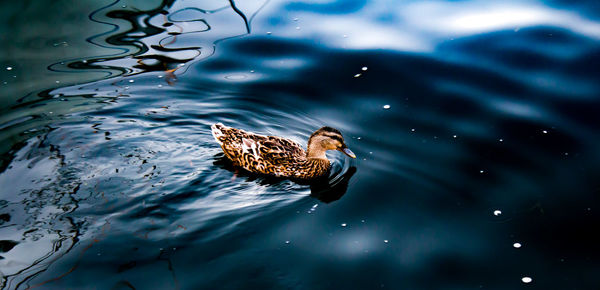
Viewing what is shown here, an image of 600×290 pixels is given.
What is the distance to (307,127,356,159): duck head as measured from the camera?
19.6ft

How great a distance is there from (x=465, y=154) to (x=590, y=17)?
365cm

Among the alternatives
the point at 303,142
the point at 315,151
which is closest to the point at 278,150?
the point at 315,151

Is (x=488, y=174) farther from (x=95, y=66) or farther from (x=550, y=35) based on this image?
(x=95, y=66)

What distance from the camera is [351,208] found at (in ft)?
17.6

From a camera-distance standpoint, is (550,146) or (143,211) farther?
(550,146)

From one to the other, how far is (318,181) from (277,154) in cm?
51

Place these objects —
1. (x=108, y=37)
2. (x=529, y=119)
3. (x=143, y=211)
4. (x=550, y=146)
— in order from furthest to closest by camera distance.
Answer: (x=108, y=37)
(x=529, y=119)
(x=550, y=146)
(x=143, y=211)

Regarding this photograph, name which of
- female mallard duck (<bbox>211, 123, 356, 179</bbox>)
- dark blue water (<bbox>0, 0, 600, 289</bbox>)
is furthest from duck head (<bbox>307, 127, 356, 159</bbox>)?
dark blue water (<bbox>0, 0, 600, 289</bbox>)

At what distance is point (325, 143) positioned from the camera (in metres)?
6.10

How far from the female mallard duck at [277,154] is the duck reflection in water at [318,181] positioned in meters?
0.06

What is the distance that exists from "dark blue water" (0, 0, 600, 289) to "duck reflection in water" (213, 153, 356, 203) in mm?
33

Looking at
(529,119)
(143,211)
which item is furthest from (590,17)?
(143,211)

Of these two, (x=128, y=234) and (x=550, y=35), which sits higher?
(x=550, y=35)

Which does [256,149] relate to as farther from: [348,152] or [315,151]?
[348,152]
